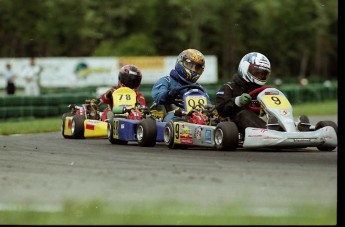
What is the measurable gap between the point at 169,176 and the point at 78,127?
5.95 meters

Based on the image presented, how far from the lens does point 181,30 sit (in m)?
53.5

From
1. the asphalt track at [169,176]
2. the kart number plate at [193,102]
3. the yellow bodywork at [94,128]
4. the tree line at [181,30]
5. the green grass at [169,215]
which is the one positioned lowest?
the green grass at [169,215]

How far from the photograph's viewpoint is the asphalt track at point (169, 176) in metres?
6.81

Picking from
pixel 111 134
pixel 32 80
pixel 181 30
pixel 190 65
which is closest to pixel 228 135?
pixel 190 65

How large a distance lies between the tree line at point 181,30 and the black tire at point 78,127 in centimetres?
3418

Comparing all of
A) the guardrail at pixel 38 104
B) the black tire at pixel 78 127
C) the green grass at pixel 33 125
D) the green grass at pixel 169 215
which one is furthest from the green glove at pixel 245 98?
the guardrail at pixel 38 104

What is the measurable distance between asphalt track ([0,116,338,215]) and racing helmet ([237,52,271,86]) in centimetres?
91

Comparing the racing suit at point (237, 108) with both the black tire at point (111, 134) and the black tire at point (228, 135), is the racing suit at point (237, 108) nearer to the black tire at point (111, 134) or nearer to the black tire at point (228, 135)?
the black tire at point (228, 135)

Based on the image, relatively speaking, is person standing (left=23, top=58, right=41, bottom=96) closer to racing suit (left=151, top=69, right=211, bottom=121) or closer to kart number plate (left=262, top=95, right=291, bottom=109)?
racing suit (left=151, top=69, right=211, bottom=121)

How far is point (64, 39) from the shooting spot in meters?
53.0

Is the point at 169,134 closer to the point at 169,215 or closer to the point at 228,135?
the point at 228,135

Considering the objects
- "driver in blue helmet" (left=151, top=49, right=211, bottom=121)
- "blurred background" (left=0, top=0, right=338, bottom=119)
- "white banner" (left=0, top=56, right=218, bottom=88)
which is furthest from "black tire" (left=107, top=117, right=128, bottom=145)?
"blurred background" (left=0, top=0, right=338, bottom=119)

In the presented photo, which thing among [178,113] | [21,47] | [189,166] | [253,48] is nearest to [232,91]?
[178,113]

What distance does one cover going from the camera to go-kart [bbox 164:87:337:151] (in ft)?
33.6
